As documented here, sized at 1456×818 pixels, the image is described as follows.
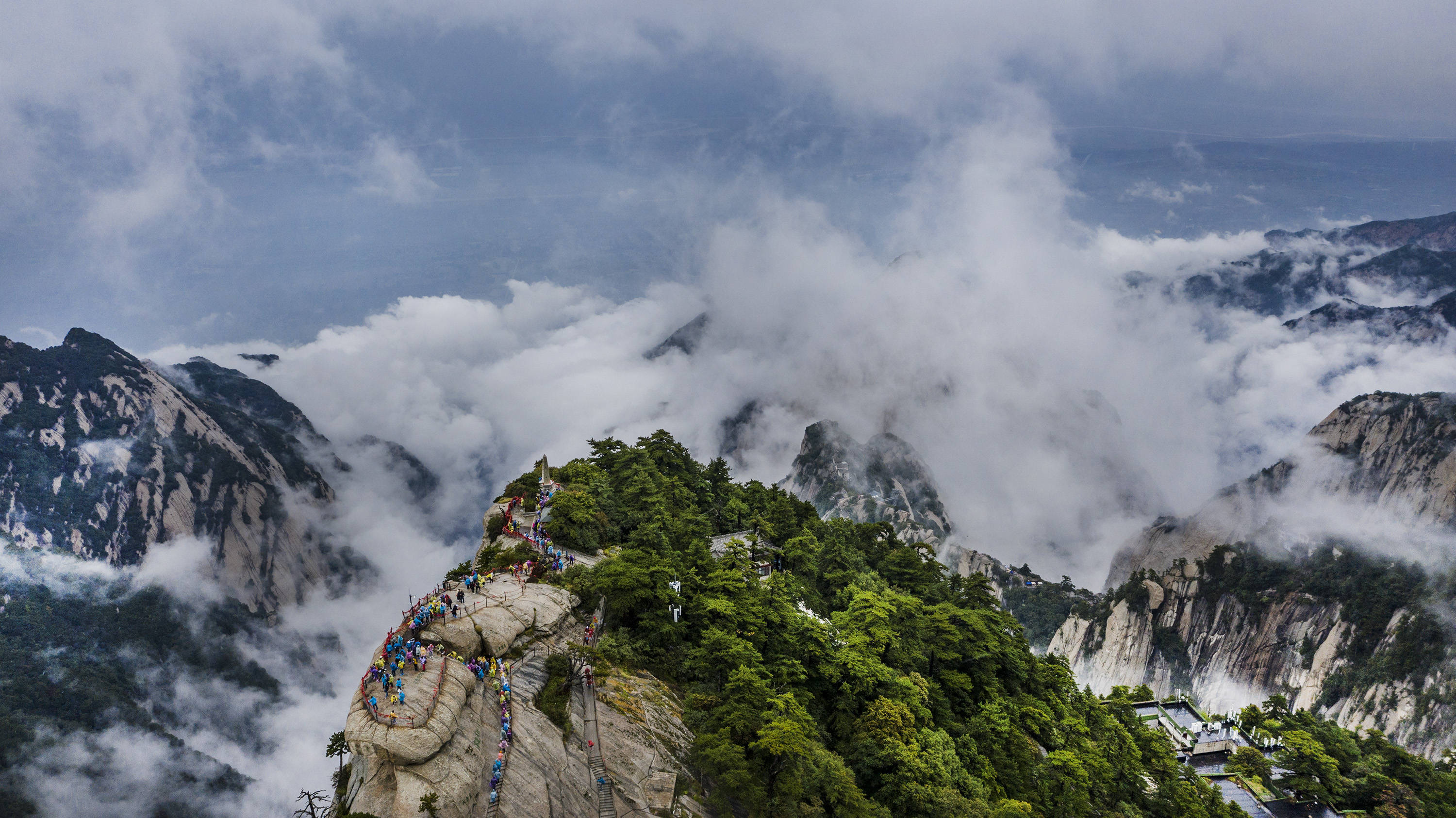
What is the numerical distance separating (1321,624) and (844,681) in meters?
187

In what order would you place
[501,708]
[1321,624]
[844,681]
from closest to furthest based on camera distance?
[501,708] < [844,681] < [1321,624]

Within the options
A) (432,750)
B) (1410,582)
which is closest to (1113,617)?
(1410,582)

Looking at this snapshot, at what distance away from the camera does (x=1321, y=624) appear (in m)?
172

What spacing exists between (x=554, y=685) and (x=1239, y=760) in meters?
87.7

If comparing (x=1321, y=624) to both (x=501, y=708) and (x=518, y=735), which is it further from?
(x=501, y=708)

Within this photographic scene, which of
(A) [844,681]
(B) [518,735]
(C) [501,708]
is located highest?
(A) [844,681]

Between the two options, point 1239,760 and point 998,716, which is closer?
point 998,716

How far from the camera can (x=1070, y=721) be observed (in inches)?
2408

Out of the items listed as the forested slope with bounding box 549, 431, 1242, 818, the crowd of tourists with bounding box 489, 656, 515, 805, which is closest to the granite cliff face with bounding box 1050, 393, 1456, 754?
the forested slope with bounding box 549, 431, 1242, 818

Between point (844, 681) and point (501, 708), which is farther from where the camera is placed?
point (844, 681)

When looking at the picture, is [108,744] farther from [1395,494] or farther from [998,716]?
[1395,494]

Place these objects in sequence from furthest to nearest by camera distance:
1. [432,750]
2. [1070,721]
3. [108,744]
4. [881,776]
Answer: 1. [108,744]
2. [1070,721]
3. [881,776]
4. [432,750]

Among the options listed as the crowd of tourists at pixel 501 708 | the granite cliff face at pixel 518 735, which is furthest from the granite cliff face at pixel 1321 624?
the crowd of tourists at pixel 501 708

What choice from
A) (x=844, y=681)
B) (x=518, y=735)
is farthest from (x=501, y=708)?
(x=844, y=681)
